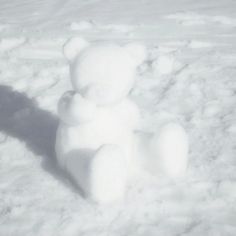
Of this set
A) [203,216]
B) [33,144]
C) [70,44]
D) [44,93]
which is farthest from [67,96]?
[44,93]

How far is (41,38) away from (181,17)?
5.01 feet

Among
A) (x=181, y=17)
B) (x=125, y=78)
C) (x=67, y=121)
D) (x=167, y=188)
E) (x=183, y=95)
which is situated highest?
(x=125, y=78)

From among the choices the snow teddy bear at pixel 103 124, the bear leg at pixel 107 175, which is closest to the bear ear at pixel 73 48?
the snow teddy bear at pixel 103 124

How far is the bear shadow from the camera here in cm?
224

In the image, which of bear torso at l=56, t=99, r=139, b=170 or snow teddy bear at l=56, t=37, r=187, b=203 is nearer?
snow teddy bear at l=56, t=37, r=187, b=203

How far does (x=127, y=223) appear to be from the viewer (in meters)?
1.78

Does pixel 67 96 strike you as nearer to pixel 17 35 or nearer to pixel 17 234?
pixel 17 234

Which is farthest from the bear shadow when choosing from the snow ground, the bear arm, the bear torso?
the bear arm

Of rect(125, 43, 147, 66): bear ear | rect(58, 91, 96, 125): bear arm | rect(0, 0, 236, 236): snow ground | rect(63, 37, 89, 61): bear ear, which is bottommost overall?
rect(0, 0, 236, 236): snow ground

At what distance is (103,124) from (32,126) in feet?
2.58

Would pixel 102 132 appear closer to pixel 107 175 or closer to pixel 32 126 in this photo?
pixel 107 175

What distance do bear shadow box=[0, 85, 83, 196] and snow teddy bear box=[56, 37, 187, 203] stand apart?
0.58ft

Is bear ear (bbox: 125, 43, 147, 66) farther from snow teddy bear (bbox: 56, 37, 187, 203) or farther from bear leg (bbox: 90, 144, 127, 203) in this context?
bear leg (bbox: 90, 144, 127, 203)

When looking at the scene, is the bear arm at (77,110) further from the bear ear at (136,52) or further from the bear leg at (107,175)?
the bear ear at (136,52)
